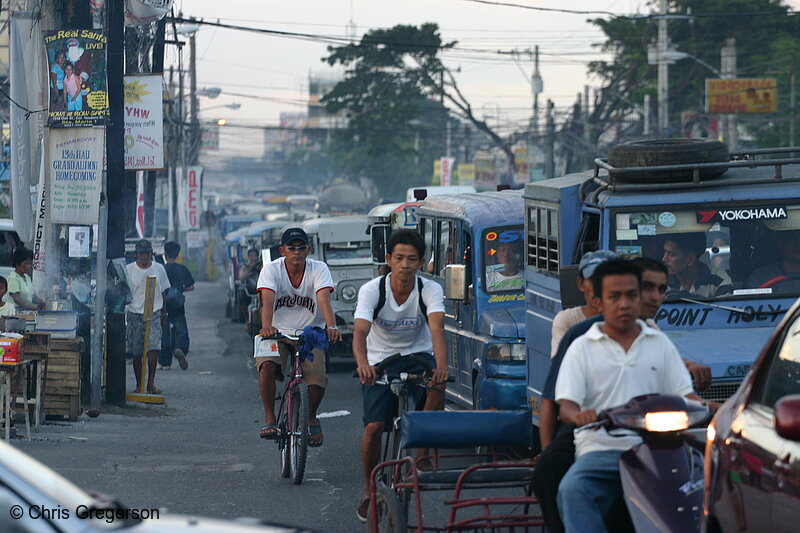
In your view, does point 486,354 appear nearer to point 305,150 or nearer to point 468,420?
point 468,420

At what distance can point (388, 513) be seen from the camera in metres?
6.45

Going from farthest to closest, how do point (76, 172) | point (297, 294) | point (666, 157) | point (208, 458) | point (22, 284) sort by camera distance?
point (22, 284) → point (76, 172) → point (208, 458) → point (297, 294) → point (666, 157)

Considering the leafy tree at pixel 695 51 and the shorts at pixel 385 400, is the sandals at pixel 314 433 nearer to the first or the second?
the shorts at pixel 385 400

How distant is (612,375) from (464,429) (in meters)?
1.12

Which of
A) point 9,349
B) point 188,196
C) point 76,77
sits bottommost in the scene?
point 9,349

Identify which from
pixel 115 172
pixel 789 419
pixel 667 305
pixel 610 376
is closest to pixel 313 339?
pixel 667 305

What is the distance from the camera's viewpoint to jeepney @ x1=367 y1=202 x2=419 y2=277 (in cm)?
1683

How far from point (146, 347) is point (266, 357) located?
636 centimetres

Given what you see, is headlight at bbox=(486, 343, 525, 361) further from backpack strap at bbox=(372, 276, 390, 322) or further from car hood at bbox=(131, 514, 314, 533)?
car hood at bbox=(131, 514, 314, 533)

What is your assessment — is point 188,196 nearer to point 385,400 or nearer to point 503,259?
point 503,259

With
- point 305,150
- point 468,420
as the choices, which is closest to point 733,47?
point 468,420

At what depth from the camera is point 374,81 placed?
60625 millimetres

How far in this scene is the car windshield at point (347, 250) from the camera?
2228cm

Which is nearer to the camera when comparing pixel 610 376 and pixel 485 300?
pixel 610 376
